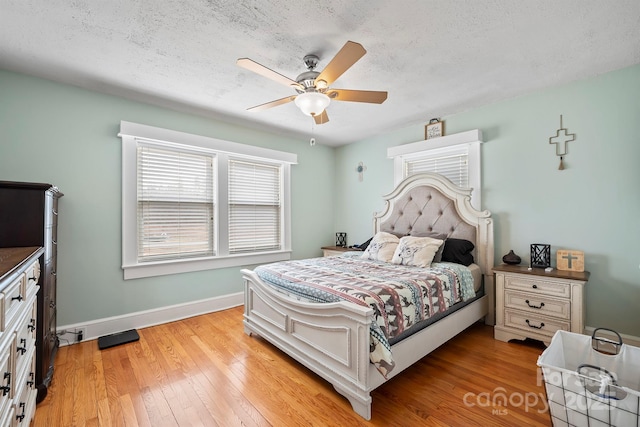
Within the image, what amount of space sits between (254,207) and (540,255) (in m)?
3.34

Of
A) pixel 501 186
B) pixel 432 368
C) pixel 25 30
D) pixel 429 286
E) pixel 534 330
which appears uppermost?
pixel 25 30

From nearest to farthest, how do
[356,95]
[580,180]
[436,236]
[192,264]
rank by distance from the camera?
1. [356,95]
2. [580,180]
3. [436,236]
4. [192,264]

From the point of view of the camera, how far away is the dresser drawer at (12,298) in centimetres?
104

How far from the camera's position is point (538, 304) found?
2.48 metres

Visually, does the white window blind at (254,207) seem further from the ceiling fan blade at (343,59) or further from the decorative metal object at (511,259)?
the decorative metal object at (511,259)

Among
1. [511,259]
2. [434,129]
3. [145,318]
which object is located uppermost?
[434,129]

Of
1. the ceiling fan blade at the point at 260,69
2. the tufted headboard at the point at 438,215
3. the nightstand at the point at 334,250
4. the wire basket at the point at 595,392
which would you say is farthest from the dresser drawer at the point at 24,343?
the tufted headboard at the point at 438,215

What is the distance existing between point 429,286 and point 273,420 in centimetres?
142

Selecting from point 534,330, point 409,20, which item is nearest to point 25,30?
point 409,20

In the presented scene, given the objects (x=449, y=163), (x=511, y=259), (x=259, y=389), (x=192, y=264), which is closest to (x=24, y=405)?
(x=259, y=389)

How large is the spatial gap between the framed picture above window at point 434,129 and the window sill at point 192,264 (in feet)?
8.46

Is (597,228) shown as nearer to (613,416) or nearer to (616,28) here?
(616,28)

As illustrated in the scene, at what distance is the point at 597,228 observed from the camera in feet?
8.25

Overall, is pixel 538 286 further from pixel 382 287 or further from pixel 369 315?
pixel 369 315
